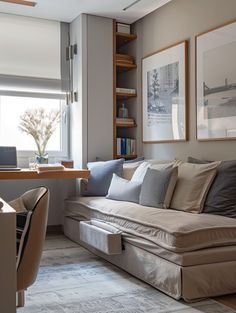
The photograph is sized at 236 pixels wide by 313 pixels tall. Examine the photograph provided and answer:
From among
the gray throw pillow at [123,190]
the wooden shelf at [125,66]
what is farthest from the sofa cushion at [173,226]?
the wooden shelf at [125,66]

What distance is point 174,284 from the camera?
2549mm

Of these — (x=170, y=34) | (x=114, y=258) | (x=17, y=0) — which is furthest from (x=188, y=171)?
(x=17, y=0)

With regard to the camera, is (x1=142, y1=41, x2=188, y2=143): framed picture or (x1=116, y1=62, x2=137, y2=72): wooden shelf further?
(x1=116, y1=62, x2=137, y2=72): wooden shelf

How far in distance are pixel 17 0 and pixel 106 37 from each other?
1.12 meters

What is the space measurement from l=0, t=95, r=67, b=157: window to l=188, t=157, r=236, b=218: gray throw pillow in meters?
2.40

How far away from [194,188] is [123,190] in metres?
0.80

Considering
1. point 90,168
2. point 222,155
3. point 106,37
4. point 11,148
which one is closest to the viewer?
point 222,155

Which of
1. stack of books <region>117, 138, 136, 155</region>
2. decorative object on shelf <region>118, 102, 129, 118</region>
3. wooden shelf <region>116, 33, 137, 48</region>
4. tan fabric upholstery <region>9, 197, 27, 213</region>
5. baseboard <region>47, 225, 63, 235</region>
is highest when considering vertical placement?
wooden shelf <region>116, 33, 137, 48</region>

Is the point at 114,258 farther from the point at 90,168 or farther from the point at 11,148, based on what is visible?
the point at 11,148

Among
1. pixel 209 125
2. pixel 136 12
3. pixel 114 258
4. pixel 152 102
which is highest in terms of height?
pixel 136 12

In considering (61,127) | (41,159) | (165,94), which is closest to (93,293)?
(41,159)

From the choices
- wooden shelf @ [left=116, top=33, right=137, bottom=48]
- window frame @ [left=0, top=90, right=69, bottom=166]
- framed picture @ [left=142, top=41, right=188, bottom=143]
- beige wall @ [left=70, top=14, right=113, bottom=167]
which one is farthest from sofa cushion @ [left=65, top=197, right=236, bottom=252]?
wooden shelf @ [left=116, top=33, right=137, bottom=48]

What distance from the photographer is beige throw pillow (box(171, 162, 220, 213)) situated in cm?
319

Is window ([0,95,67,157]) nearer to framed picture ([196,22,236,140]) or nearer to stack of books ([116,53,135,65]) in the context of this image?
stack of books ([116,53,135,65])
